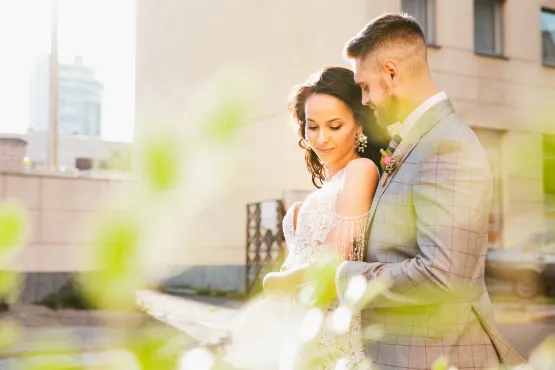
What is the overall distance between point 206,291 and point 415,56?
49.0 ft

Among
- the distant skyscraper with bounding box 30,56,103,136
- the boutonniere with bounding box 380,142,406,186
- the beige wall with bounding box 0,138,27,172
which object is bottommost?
the distant skyscraper with bounding box 30,56,103,136

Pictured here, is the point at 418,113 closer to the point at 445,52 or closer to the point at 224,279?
the point at 445,52

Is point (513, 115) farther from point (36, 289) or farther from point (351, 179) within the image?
point (351, 179)

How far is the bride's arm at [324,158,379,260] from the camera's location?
198cm

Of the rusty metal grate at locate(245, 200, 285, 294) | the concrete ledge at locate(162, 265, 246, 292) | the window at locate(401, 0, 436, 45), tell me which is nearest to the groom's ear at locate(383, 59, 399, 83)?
the rusty metal grate at locate(245, 200, 285, 294)

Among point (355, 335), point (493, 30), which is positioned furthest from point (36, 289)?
point (493, 30)

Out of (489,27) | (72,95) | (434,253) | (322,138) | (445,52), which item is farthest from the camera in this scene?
(489,27)

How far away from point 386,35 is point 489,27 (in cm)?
1484

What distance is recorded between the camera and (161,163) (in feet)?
1.33

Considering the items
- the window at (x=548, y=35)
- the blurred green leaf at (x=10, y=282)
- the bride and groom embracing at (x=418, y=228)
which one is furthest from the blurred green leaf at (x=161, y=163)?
the window at (x=548, y=35)

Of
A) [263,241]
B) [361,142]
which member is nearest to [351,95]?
[361,142]

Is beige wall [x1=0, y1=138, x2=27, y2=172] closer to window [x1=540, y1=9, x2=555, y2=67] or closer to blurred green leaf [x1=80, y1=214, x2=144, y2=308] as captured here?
window [x1=540, y1=9, x2=555, y2=67]

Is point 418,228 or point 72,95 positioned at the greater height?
point 72,95

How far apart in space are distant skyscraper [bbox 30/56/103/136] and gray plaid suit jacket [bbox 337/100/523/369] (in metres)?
0.98
